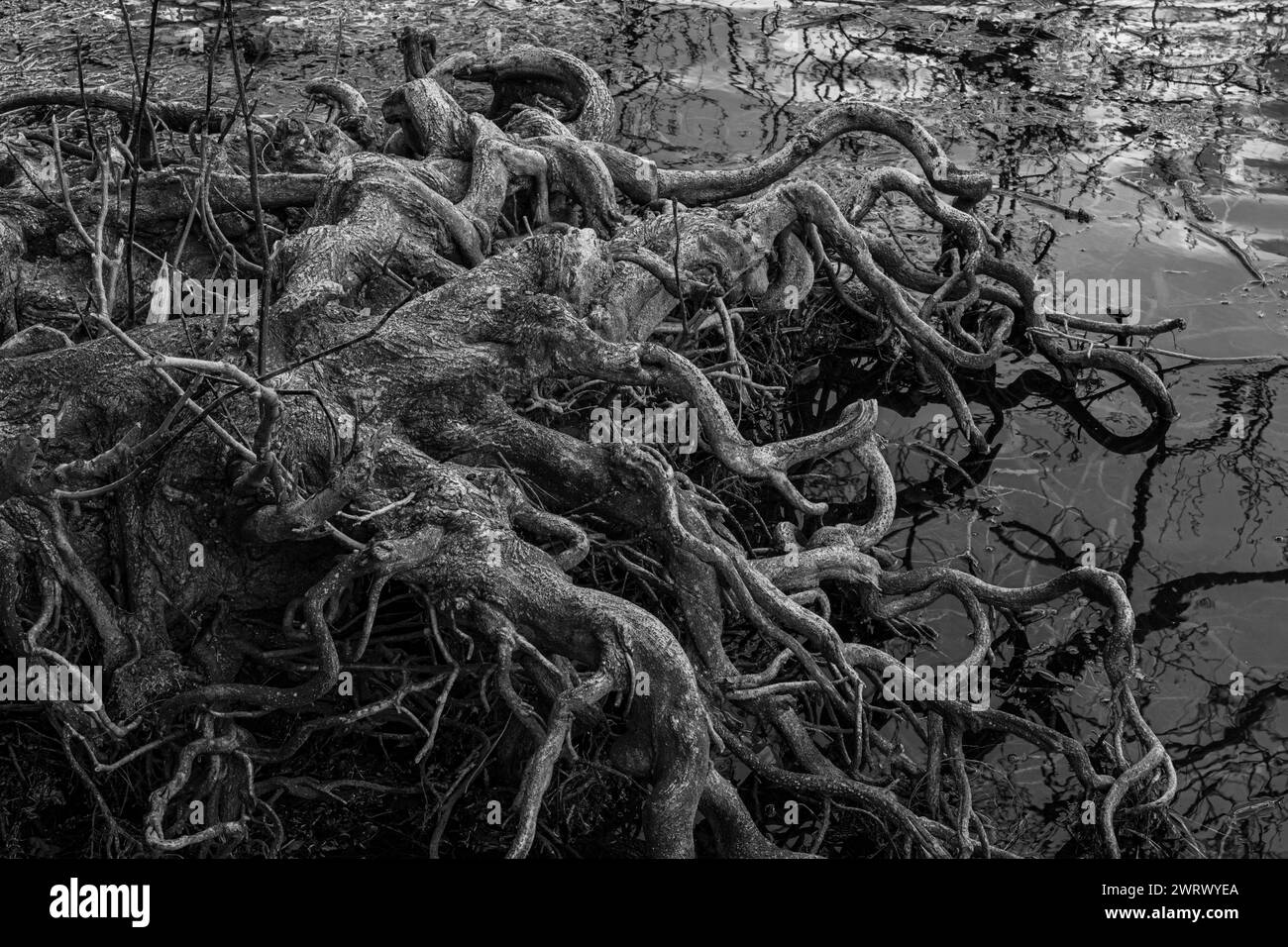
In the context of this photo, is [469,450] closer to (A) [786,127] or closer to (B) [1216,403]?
(B) [1216,403]

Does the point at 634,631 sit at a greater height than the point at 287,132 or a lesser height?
lesser

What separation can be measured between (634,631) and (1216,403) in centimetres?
363

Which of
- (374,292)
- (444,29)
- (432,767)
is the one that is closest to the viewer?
(432,767)

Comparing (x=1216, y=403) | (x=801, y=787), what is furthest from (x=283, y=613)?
(x=1216, y=403)

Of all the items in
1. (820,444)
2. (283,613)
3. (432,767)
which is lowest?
(432,767)

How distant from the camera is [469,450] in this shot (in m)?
4.77

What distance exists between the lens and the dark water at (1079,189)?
17.3 ft

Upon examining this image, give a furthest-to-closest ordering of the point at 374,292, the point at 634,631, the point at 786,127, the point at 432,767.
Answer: the point at 786,127 < the point at 374,292 < the point at 432,767 < the point at 634,631

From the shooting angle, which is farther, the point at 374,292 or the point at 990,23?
the point at 990,23

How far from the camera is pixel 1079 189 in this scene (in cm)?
782

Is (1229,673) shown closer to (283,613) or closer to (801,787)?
(801,787)

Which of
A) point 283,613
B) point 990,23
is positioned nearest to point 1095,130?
point 990,23

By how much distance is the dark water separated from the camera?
17.3 ft

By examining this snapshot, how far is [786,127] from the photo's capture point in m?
8.25
